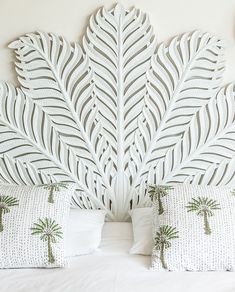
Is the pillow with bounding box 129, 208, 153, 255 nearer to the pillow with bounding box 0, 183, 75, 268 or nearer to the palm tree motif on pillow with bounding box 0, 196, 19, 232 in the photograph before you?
the pillow with bounding box 0, 183, 75, 268

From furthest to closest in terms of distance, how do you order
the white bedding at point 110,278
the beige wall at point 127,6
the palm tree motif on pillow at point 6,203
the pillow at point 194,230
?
the beige wall at point 127,6 → the palm tree motif on pillow at point 6,203 → the pillow at point 194,230 → the white bedding at point 110,278

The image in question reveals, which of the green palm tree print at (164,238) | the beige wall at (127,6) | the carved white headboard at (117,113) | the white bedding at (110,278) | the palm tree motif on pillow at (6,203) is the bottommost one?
the white bedding at (110,278)

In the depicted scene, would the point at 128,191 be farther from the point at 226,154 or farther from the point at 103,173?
the point at 226,154

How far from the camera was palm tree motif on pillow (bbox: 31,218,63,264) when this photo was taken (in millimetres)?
1831

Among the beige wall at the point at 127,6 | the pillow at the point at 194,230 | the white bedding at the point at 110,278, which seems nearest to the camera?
the white bedding at the point at 110,278

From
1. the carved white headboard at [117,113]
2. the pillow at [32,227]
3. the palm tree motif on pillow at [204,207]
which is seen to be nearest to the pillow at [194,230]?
the palm tree motif on pillow at [204,207]

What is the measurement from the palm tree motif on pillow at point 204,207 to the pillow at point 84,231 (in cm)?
49

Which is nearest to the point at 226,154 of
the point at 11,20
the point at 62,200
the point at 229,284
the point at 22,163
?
the point at 229,284

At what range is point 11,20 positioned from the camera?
2160 millimetres

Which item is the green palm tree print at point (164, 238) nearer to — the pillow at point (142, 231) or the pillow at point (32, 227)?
the pillow at point (142, 231)

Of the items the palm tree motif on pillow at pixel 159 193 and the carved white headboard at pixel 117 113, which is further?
the carved white headboard at pixel 117 113

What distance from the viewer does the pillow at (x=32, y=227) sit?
1.81 meters

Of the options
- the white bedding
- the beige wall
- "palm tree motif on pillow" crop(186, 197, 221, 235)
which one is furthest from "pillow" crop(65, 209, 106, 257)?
the beige wall

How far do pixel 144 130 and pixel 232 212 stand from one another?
2.10ft
